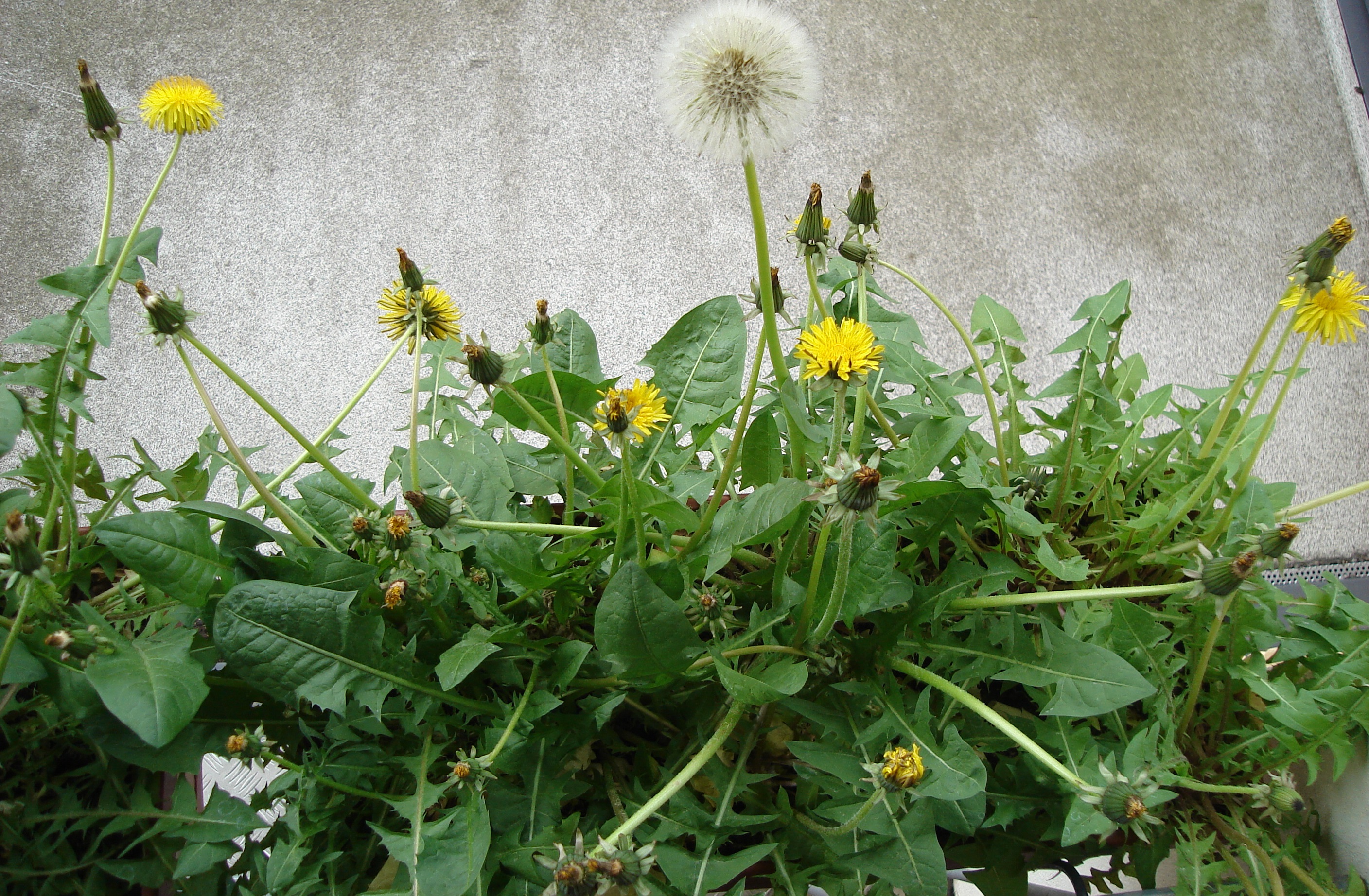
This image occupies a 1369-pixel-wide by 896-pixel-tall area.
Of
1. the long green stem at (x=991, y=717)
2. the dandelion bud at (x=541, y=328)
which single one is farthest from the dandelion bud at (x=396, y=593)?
the long green stem at (x=991, y=717)

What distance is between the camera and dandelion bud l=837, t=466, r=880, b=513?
0.94ft

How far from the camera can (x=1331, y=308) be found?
0.41m

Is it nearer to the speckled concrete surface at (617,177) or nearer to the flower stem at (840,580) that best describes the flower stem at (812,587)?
the flower stem at (840,580)

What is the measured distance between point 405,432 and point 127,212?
492mm

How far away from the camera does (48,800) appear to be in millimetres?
421

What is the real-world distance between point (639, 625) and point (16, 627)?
237mm

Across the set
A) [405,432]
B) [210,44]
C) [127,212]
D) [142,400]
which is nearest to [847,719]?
[405,432]

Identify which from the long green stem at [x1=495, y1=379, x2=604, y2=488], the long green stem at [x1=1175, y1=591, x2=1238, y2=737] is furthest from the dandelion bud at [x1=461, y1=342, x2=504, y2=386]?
the long green stem at [x1=1175, y1=591, x2=1238, y2=737]

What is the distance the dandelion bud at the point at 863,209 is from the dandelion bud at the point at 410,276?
19cm

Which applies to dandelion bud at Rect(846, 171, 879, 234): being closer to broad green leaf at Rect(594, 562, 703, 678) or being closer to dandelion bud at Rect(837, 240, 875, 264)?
dandelion bud at Rect(837, 240, 875, 264)

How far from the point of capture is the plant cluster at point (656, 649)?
14.3 inches

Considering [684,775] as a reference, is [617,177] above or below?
above

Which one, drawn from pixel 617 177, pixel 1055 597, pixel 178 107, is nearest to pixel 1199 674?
pixel 1055 597

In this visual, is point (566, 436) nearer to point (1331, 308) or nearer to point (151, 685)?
point (151, 685)
